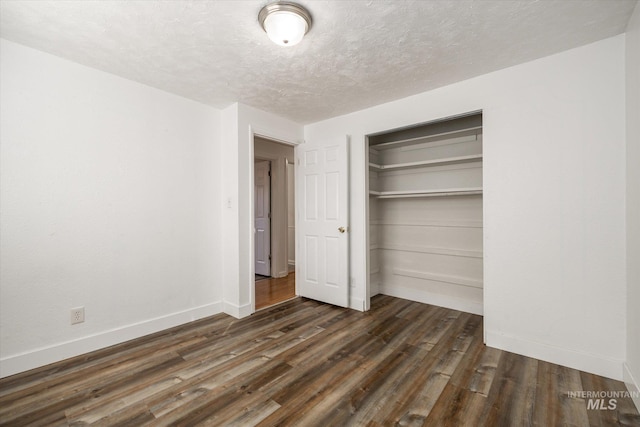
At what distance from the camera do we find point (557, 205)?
7.48ft

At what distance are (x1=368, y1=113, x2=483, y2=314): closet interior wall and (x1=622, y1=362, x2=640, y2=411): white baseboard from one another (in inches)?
53.2

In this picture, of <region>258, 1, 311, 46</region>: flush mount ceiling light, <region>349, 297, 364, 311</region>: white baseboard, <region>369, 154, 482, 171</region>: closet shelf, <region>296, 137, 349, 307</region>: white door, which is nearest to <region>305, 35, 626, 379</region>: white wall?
<region>369, 154, 482, 171</region>: closet shelf

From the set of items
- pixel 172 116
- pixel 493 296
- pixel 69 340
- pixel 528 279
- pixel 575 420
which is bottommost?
pixel 575 420

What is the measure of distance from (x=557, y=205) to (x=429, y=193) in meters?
1.34

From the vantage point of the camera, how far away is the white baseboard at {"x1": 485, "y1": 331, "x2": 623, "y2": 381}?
6.76ft

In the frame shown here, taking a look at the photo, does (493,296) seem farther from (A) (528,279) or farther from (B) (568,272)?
(B) (568,272)

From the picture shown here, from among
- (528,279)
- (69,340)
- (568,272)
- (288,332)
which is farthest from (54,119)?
(568,272)

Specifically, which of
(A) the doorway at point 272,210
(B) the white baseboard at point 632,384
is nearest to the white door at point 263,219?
(A) the doorway at point 272,210

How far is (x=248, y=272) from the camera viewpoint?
11.1 feet

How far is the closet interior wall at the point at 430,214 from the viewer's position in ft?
11.1

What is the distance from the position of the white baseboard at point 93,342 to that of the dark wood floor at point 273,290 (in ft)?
2.45

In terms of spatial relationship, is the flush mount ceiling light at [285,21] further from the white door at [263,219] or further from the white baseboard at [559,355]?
the white door at [263,219]

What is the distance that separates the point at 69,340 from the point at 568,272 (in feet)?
13.3

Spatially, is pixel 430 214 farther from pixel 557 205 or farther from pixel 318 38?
pixel 318 38
